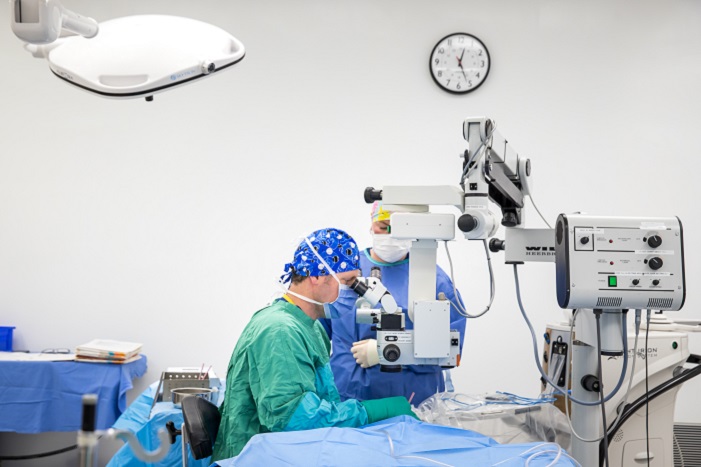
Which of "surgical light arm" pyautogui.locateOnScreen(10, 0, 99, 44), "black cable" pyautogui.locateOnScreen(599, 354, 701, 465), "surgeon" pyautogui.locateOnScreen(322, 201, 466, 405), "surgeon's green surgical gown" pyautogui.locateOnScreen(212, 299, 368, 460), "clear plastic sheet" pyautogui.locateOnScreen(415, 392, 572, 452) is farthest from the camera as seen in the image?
"surgeon" pyautogui.locateOnScreen(322, 201, 466, 405)

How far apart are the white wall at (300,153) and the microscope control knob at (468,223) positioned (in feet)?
7.80

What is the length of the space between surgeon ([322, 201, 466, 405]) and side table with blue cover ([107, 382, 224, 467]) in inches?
22.7

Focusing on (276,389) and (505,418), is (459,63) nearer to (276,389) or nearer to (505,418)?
(505,418)

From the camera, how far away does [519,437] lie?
2.18m

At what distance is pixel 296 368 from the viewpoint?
1984mm

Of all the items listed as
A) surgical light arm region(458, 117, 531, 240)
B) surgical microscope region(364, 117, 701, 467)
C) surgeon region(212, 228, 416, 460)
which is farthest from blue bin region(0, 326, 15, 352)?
surgical light arm region(458, 117, 531, 240)

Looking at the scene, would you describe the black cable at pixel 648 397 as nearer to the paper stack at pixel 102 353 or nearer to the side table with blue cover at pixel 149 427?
the side table with blue cover at pixel 149 427

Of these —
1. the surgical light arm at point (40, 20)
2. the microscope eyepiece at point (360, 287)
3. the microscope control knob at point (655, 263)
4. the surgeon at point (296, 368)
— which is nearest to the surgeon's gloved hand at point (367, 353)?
the surgeon at point (296, 368)

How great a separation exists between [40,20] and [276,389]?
3.88ft

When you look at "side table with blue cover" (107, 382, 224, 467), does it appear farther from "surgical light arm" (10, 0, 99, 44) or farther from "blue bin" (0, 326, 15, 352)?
"surgical light arm" (10, 0, 99, 44)

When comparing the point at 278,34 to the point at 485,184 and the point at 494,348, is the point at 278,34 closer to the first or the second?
the point at 494,348

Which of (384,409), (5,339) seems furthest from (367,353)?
(5,339)

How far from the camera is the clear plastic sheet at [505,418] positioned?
2191 millimetres

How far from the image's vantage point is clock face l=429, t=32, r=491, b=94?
422 centimetres
